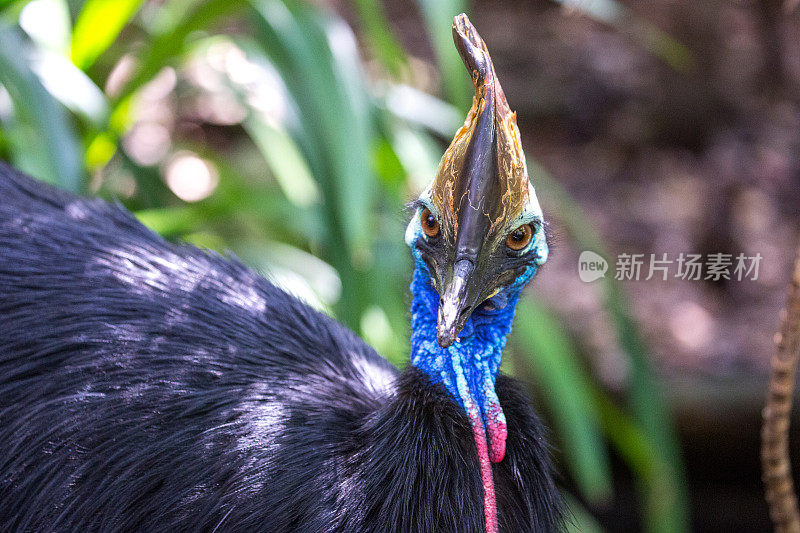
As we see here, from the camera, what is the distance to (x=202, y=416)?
1.14 meters

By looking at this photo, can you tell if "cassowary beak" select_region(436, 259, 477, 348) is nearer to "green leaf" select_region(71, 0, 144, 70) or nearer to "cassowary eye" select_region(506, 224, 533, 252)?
"cassowary eye" select_region(506, 224, 533, 252)

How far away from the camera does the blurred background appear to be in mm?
1939

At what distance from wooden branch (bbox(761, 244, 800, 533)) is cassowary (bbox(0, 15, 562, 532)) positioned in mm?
377

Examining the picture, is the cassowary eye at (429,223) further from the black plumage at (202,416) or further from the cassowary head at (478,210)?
the black plumage at (202,416)

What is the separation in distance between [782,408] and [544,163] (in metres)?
2.62

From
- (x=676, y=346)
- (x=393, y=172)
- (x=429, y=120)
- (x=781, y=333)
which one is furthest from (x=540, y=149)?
(x=781, y=333)

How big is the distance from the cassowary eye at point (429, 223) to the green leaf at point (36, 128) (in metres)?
0.89

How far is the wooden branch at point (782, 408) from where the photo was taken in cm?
124

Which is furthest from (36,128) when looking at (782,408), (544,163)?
(544,163)

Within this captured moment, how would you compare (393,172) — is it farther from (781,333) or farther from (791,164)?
(791,164)

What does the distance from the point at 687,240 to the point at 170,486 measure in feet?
8.50

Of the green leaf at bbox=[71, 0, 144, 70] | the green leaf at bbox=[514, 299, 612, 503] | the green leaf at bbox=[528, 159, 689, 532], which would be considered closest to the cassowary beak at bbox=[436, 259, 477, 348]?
the green leaf at bbox=[514, 299, 612, 503]

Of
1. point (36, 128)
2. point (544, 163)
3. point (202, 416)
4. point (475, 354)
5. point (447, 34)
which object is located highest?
point (544, 163)

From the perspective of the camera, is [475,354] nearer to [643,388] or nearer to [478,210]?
[478,210]
